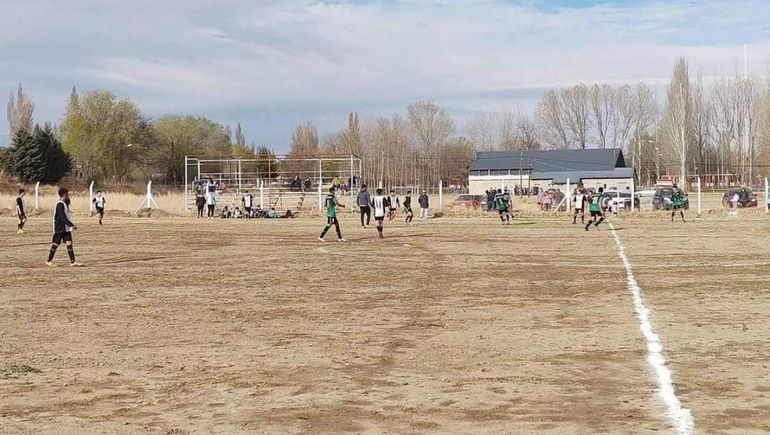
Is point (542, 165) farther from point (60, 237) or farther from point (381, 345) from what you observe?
point (381, 345)

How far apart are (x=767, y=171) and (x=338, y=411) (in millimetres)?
95838

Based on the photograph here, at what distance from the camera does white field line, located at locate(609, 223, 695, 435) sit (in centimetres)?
649

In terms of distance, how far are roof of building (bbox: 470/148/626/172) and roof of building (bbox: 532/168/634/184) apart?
83.2 inches

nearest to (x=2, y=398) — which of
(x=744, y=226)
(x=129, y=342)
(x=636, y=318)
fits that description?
(x=129, y=342)

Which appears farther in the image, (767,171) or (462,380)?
(767,171)

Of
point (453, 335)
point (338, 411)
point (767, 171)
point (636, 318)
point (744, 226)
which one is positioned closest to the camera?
point (338, 411)

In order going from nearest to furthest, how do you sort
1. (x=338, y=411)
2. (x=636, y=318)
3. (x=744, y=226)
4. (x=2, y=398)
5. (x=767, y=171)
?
(x=338, y=411) → (x=2, y=398) → (x=636, y=318) → (x=744, y=226) → (x=767, y=171)

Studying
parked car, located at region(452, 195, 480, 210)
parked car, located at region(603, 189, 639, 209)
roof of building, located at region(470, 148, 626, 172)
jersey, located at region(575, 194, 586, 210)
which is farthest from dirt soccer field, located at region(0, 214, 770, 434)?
roof of building, located at region(470, 148, 626, 172)

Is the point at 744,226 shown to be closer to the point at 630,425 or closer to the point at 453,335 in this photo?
the point at 453,335

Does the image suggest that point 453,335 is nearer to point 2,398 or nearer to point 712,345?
point 712,345

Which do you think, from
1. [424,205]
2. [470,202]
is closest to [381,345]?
[424,205]

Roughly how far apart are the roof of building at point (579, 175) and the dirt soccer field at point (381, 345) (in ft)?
239

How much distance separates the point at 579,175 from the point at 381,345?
89.6 metres

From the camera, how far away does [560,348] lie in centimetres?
963
